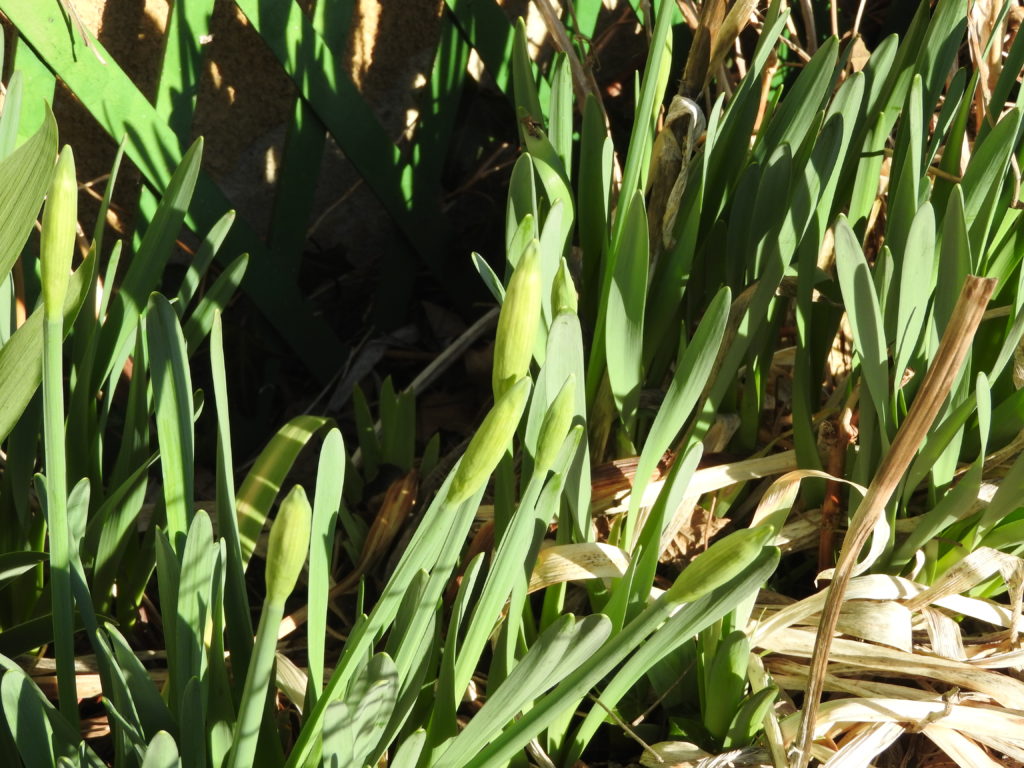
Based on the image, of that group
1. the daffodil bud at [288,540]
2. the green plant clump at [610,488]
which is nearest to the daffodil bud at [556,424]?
the green plant clump at [610,488]

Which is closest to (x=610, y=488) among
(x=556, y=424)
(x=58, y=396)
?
(x=556, y=424)

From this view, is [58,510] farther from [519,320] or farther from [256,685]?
[519,320]

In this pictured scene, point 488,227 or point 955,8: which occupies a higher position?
point 955,8

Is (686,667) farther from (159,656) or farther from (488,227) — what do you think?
(488,227)

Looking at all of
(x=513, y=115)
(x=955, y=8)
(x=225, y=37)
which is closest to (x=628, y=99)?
(x=513, y=115)

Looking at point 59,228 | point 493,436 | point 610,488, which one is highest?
point 59,228

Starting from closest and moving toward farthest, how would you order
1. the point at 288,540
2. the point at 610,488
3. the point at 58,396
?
the point at 288,540 < the point at 58,396 < the point at 610,488

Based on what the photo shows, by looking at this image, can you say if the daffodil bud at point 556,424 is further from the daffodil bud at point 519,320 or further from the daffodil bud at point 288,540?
the daffodil bud at point 288,540

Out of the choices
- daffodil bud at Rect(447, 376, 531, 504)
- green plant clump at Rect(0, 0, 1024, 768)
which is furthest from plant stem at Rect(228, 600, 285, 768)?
daffodil bud at Rect(447, 376, 531, 504)
